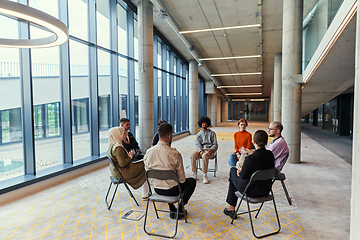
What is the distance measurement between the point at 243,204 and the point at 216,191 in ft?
2.35

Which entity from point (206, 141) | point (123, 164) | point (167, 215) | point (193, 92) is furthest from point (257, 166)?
point (193, 92)

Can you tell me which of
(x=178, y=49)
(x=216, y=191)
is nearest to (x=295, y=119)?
(x=216, y=191)

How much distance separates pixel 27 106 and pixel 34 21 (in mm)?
2590

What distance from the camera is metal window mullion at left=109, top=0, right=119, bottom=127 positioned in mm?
7059

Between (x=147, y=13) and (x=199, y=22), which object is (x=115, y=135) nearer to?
(x=147, y=13)

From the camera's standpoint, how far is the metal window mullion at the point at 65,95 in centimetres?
525

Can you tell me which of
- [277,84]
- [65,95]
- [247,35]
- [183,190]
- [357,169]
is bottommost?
[183,190]

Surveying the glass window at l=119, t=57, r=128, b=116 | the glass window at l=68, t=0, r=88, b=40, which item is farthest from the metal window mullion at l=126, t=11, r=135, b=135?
the glass window at l=68, t=0, r=88, b=40

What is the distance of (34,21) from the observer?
243 centimetres

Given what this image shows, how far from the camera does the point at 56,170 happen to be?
4879 millimetres

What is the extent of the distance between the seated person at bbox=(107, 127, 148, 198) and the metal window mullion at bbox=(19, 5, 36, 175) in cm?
205

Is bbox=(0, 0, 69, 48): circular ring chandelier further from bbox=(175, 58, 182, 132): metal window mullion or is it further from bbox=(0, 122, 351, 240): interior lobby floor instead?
bbox=(175, 58, 182, 132): metal window mullion

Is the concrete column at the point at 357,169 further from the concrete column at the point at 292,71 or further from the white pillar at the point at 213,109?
the white pillar at the point at 213,109

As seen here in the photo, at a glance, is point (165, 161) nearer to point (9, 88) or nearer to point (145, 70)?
point (9, 88)
